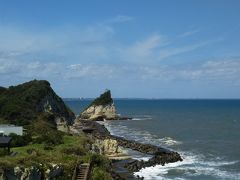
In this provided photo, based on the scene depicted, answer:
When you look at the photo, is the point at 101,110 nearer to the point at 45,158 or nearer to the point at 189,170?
the point at 189,170

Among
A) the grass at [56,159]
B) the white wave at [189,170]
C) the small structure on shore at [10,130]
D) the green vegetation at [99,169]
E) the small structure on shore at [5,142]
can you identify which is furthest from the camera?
the white wave at [189,170]

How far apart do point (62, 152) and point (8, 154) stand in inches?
275

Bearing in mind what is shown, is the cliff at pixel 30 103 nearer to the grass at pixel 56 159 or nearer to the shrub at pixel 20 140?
the shrub at pixel 20 140

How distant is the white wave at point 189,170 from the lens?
2191 inches

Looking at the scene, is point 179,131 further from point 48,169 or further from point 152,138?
point 48,169

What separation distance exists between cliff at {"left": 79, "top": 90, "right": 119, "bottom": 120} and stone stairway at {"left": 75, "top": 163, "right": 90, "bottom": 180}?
117m

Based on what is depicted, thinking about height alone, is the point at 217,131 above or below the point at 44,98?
below

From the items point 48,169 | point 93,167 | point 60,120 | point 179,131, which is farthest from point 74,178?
point 179,131

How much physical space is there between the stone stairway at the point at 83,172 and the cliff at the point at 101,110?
116962 millimetres

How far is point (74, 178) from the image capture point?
37.7 m

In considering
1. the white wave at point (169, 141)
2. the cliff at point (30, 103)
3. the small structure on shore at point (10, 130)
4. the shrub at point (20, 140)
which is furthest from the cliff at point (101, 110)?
the shrub at point (20, 140)

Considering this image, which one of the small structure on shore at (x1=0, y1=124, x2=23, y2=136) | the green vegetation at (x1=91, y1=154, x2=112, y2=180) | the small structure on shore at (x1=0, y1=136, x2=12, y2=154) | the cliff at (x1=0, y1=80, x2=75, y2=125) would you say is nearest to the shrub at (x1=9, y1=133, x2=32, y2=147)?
the small structure on shore at (x1=0, y1=124, x2=23, y2=136)

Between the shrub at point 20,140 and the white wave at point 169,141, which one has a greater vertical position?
the shrub at point 20,140

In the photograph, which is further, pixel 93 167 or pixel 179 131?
pixel 179 131
